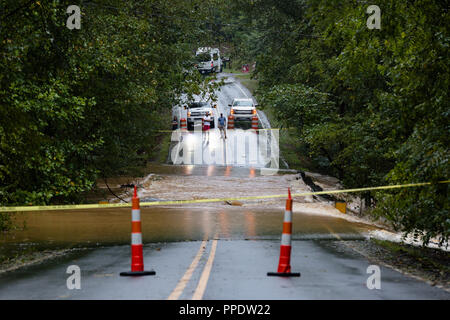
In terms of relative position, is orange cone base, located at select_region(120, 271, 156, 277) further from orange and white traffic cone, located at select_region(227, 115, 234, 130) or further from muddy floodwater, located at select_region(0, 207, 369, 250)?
orange and white traffic cone, located at select_region(227, 115, 234, 130)

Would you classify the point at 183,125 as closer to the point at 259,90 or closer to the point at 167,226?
the point at 259,90

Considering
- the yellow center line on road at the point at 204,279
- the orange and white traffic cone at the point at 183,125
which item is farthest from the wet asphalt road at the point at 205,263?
the orange and white traffic cone at the point at 183,125

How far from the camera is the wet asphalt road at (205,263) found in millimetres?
7660

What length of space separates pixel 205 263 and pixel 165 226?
716cm

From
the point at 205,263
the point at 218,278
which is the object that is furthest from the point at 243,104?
the point at 218,278

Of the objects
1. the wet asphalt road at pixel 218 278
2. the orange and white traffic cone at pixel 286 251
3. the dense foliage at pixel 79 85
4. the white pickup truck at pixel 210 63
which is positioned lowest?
the wet asphalt road at pixel 218 278

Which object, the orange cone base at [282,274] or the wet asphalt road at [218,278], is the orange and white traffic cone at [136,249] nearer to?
the wet asphalt road at [218,278]

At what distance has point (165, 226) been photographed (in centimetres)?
1727

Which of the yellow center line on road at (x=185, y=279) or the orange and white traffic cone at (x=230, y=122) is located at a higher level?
the orange and white traffic cone at (x=230, y=122)

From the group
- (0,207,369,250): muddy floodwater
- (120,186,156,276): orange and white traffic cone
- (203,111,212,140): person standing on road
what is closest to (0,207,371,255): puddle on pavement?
(0,207,369,250): muddy floodwater

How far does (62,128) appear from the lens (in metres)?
21.2

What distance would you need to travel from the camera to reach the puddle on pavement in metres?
14.5

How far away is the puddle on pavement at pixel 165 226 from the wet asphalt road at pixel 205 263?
25mm
